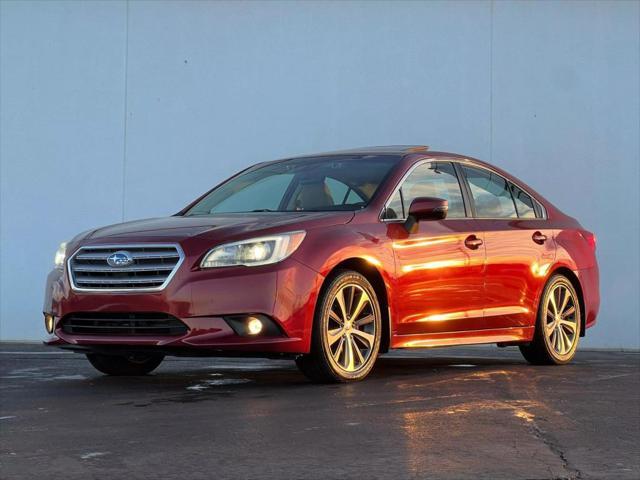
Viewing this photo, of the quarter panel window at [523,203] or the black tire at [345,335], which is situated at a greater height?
the quarter panel window at [523,203]

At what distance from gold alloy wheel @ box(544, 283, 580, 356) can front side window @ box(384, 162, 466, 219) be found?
4.08 ft

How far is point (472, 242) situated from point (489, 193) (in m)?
A: 0.81

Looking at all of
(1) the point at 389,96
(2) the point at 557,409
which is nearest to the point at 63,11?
(1) the point at 389,96

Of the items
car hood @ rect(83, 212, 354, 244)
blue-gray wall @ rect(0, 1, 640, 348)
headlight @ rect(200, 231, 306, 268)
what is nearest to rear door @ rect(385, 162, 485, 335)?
car hood @ rect(83, 212, 354, 244)

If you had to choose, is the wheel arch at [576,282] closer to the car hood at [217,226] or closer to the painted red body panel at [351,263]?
the painted red body panel at [351,263]

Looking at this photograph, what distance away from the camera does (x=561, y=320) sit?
10.4 m

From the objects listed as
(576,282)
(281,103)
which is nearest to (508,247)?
(576,282)

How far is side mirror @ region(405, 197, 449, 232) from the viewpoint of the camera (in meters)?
8.76

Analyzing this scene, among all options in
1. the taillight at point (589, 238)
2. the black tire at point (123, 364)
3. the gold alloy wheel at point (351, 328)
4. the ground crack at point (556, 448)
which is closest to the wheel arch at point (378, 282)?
the gold alloy wheel at point (351, 328)

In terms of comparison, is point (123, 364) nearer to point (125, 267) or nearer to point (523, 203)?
point (125, 267)

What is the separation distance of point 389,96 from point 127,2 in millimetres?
3205

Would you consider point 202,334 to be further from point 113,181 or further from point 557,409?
point 113,181

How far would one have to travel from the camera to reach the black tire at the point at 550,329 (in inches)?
399

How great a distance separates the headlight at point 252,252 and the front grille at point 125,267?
0.21 m
